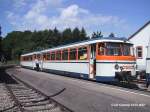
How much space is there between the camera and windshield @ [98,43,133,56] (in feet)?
65.5

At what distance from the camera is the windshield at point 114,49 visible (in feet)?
65.5

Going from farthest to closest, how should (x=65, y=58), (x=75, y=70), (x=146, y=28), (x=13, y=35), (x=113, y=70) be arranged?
1. (x=13, y=35)
2. (x=146, y=28)
3. (x=65, y=58)
4. (x=75, y=70)
5. (x=113, y=70)

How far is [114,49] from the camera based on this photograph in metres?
20.3

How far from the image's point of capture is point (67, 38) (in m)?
144

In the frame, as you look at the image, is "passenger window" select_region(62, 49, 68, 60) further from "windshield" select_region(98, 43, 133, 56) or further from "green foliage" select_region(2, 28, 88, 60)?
"green foliage" select_region(2, 28, 88, 60)

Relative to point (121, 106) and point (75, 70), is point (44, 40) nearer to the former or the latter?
point (75, 70)

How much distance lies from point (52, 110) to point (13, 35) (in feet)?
553

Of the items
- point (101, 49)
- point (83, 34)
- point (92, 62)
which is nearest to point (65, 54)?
point (92, 62)

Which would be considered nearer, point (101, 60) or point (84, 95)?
point (84, 95)

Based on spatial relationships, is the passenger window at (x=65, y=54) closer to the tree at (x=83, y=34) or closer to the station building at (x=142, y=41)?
the station building at (x=142, y=41)

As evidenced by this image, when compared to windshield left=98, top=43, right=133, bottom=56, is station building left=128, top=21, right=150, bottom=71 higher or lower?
higher

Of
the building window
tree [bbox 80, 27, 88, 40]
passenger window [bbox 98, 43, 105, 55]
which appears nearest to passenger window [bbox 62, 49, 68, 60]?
passenger window [bbox 98, 43, 105, 55]

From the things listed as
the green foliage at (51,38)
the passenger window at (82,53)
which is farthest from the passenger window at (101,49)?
the green foliage at (51,38)

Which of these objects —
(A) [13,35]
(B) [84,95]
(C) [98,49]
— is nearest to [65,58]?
(C) [98,49]
